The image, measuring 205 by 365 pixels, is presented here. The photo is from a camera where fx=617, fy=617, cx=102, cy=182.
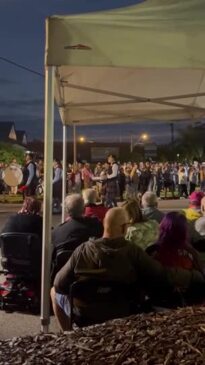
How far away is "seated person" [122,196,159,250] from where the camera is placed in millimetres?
6094

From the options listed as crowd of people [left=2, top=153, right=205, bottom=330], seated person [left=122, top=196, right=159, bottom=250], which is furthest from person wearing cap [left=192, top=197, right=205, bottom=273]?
seated person [left=122, top=196, right=159, bottom=250]

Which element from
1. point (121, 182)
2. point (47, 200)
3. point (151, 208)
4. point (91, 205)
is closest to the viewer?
point (47, 200)

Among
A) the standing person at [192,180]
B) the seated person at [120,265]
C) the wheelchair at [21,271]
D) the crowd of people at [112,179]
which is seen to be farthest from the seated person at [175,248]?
the standing person at [192,180]

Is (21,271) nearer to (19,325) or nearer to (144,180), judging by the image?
(19,325)

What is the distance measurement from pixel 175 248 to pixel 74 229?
1.64 m

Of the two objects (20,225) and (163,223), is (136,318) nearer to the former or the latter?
(163,223)

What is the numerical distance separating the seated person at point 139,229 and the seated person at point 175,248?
97 centimetres

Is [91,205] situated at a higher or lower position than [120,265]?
higher

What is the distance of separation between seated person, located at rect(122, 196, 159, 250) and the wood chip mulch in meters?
2.32

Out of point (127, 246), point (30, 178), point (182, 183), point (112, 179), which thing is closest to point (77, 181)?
point (112, 179)

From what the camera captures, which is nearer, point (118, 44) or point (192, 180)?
point (118, 44)

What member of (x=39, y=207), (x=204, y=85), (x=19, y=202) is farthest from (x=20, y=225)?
(x=19, y=202)

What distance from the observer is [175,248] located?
5008 millimetres

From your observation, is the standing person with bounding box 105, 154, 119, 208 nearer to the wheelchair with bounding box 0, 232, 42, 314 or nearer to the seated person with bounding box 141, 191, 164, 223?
the seated person with bounding box 141, 191, 164, 223
